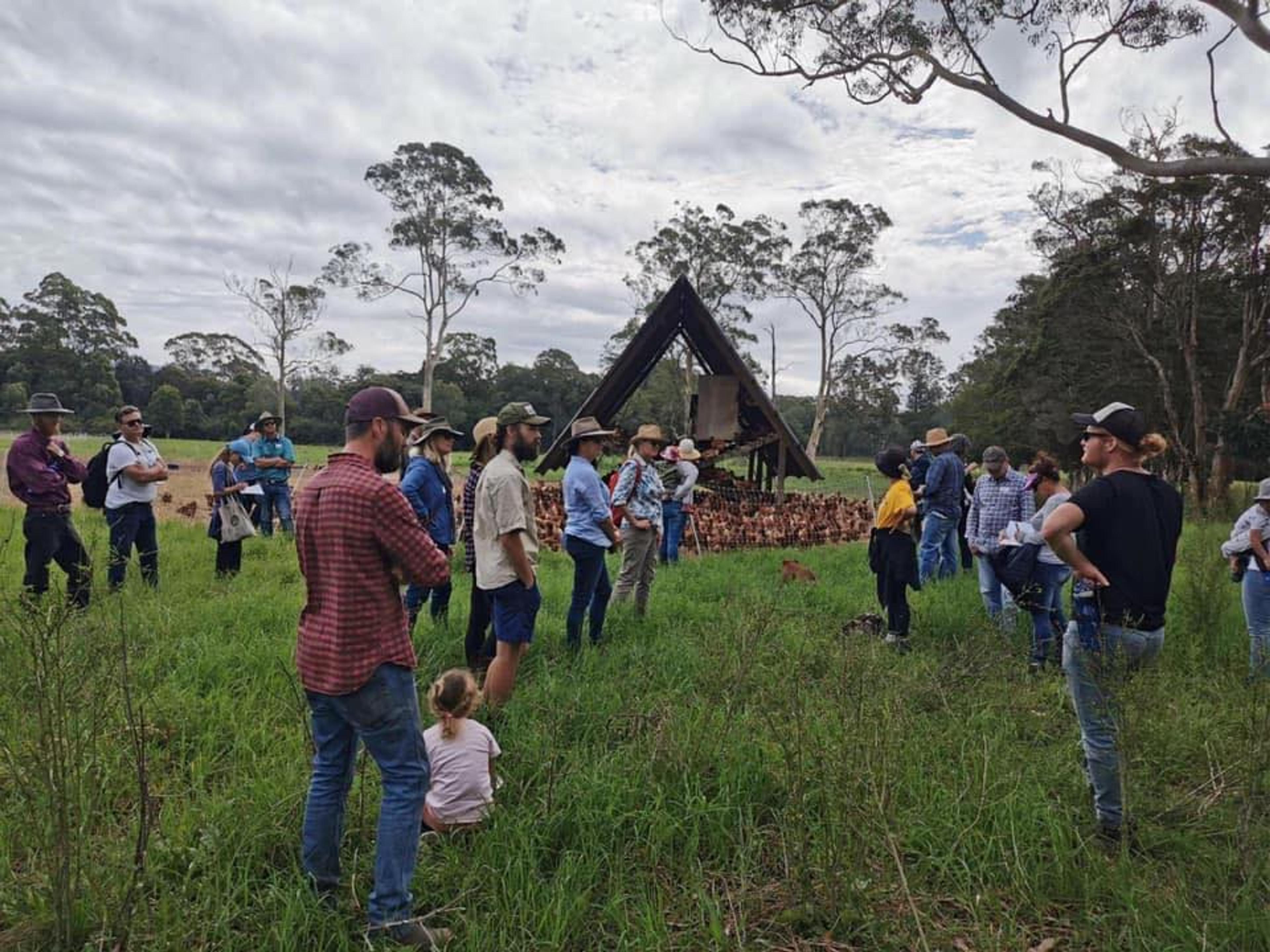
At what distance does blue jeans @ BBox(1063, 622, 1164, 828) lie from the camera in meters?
2.81

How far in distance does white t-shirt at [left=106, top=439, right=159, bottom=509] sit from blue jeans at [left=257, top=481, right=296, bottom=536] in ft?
11.7

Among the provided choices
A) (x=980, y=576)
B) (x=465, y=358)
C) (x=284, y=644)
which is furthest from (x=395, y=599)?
(x=465, y=358)

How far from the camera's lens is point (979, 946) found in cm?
239

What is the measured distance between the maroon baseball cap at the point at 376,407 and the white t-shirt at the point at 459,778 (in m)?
1.36

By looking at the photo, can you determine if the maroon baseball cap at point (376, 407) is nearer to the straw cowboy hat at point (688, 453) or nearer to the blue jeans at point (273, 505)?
the straw cowboy hat at point (688, 453)

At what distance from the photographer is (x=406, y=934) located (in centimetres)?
226

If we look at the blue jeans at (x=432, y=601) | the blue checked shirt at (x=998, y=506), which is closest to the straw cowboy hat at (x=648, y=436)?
the blue jeans at (x=432, y=601)

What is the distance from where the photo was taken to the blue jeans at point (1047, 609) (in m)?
5.05

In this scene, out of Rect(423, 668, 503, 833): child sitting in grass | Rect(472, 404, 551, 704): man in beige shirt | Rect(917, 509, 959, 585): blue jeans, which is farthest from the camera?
Rect(917, 509, 959, 585): blue jeans

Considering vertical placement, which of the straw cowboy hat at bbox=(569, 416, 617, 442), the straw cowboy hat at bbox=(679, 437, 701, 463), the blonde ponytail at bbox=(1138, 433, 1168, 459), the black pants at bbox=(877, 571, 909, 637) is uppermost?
the straw cowboy hat at bbox=(569, 416, 617, 442)

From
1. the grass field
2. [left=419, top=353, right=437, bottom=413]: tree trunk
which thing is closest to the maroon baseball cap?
the grass field

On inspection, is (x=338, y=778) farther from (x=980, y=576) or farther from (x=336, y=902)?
(x=980, y=576)

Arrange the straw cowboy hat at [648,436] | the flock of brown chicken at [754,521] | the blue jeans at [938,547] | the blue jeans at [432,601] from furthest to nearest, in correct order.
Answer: the flock of brown chicken at [754,521] → the blue jeans at [938,547] → the straw cowboy hat at [648,436] → the blue jeans at [432,601]

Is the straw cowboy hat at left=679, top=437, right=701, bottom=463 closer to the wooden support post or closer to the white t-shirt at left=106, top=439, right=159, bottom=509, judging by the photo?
the wooden support post
